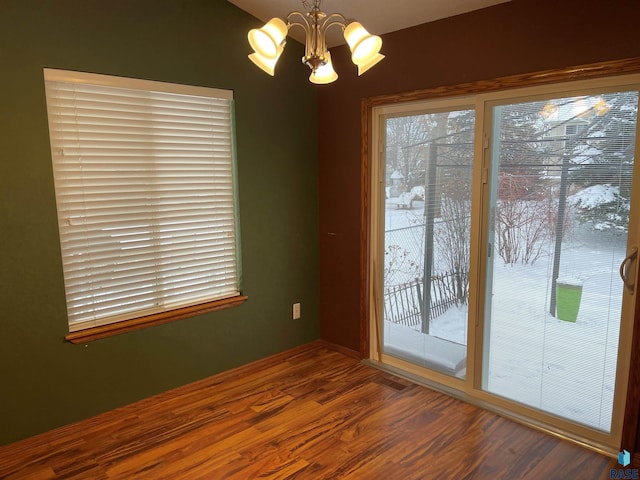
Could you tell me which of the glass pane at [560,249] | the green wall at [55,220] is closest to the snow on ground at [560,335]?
the glass pane at [560,249]

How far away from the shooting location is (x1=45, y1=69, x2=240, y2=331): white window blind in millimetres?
2551

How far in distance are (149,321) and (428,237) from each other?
194cm

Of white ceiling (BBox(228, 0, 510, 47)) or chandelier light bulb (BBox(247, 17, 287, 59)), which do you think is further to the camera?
white ceiling (BBox(228, 0, 510, 47))

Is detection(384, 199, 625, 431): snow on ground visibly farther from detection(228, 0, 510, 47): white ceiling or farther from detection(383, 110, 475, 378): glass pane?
detection(228, 0, 510, 47): white ceiling

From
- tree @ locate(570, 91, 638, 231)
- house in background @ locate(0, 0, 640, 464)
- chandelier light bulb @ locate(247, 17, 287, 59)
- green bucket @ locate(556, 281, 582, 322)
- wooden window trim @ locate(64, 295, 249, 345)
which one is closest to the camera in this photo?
chandelier light bulb @ locate(247, 17, 287, 59)

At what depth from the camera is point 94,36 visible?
8.28ft

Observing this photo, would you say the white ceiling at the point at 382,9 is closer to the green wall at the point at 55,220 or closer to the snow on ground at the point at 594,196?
the green wall at the point at 55,220

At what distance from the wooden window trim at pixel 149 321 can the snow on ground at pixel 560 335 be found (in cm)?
161

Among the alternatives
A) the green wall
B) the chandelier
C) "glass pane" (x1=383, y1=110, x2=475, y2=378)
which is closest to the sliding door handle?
"glass pane" (x1=383, y1=110, x2=475, y2=378)

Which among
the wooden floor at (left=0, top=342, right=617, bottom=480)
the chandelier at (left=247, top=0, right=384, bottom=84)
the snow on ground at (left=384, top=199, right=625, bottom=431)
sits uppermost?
the chandelier at (left=247, top=0, right=384, bottom=84)

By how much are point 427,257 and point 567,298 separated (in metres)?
0.93

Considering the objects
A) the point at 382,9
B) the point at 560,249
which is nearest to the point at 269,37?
the point at 382,9

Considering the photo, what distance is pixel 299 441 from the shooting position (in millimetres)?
2541

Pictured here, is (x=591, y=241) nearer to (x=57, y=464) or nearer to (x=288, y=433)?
(x=288, y=433)
